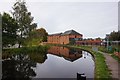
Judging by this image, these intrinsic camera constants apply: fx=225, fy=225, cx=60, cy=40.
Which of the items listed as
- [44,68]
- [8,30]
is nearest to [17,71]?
[44,68]

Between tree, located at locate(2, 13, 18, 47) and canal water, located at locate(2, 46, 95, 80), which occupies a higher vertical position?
tree, located at locate(2, 13, 18, 47)

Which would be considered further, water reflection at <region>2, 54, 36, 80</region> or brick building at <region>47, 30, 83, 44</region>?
brick building at <region>47, 30, 83, 44</region>

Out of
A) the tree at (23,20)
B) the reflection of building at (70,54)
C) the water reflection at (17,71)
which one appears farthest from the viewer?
the tree at (23,20)

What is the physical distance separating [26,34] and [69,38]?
35210 millimetres

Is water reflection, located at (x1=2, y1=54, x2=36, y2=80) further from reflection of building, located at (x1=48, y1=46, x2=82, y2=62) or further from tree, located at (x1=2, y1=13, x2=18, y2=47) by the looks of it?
tree, located at (x1=2, y1=13, x2=18, y2=47)

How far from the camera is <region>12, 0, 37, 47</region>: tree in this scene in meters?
38.7

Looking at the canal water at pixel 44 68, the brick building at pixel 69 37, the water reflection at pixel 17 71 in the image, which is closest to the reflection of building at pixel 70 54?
the canal water at pixel 44 68

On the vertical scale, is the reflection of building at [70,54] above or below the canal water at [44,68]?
above

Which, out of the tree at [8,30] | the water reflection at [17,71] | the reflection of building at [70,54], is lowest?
the water reflection at [17,71]

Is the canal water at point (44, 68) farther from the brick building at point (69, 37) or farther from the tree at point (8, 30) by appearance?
the brick building at point (69, 37)

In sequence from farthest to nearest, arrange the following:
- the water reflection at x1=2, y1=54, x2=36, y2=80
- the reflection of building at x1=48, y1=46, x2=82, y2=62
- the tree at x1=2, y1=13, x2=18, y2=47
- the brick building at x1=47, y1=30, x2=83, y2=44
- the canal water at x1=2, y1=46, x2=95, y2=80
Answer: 1. the brick building at x1=47, y1=30, x2=83, y2=44
2. the tree at x1=2, y1=13, x2=18, y2=47
3. the reflection of building at x1=48, y1=46, x2=82, y2=62
4. the canal water at x1=2, y1=46, x2=95, y2=80
5. the water reflection at x1=2, y1=54, x2=36, y2=80

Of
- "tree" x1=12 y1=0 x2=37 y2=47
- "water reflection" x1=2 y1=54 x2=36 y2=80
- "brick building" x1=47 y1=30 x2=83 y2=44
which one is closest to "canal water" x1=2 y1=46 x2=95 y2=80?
"water reflection" x1=2 y1=54 x2=36 y2=80

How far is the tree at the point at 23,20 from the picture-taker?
1524 inches

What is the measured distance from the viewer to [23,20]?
128ft
